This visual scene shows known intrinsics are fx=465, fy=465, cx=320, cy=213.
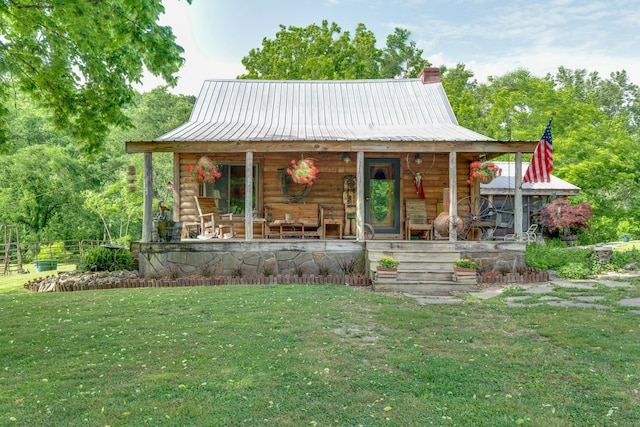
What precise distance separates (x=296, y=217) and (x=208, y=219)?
6.95ft

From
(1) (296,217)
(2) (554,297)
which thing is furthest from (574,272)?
(1) (296,217)

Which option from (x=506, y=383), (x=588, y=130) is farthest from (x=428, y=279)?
(x=588, y=130)

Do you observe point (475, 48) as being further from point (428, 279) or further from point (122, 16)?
point (122, 16)

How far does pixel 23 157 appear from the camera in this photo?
21.1 m

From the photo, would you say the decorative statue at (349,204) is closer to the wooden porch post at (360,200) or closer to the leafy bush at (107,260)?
the wooden porch post at (360,200)

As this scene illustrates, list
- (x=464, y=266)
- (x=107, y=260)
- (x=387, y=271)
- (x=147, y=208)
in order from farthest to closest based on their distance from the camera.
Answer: (x=107, y=260)
(x=147, y=208)
(x=464, y=266)
(x=387, y=271)

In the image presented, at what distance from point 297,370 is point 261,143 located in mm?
6601

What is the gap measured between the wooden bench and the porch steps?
223 cm

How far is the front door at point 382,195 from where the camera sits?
12023 millimetres

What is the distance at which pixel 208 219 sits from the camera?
11195 mm

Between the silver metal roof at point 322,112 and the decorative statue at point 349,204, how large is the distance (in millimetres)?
1332

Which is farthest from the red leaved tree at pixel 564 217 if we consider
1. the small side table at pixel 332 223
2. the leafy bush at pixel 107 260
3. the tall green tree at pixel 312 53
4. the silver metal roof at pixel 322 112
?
the leafy bush at pixel 107 260

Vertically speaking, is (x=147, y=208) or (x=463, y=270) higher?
(x=147, y=208)

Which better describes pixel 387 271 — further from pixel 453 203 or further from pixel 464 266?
pixel 453 203
